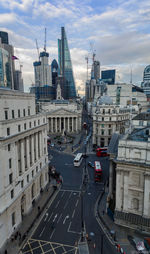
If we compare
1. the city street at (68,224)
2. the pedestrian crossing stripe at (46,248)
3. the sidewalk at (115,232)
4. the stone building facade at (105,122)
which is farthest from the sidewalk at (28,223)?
the stone building facade at (105,122)

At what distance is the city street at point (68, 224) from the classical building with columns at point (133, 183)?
6.64 metres

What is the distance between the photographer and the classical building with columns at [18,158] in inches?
1193

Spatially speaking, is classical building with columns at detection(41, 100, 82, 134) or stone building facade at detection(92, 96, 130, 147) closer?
stone building facade at detection(92, 96, 130, 147)

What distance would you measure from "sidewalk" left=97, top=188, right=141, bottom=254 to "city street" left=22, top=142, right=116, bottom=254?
53.8 inches

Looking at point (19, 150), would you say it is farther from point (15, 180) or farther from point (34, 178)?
point (34, 178)

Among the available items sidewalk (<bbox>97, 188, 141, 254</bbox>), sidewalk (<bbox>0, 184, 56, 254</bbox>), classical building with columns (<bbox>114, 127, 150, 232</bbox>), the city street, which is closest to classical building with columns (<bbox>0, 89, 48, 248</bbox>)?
sidewalk (<bbox>0, 184, 56, 254</bbox>)

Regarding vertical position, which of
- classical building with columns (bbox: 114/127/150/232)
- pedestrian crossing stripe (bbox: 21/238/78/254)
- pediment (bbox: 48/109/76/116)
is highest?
pediment (bbox: 48/109/76/116)

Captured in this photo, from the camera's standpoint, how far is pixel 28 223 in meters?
36.4

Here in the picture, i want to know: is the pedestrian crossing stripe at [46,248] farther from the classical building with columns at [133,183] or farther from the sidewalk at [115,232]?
the classical building with columns at [133,183]

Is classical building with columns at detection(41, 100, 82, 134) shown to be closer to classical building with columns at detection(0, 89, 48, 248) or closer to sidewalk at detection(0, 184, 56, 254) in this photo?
classical building with columns at detection(0, 89, 48, 248)

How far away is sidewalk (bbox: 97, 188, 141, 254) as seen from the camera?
30.4 metres

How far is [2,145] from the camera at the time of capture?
29.3 metres

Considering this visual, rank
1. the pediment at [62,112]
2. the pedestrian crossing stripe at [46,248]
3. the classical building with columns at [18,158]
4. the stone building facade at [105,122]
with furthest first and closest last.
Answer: the pediment at [62,112], the stone building facade at [105,122], the classical building with columns at [18,158], the pedestrian crossing stripe at [46,248]

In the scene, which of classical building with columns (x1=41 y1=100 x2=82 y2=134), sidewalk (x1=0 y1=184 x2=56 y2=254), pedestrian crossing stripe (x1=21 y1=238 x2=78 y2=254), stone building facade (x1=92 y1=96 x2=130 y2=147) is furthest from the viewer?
classical building with columns (x1=41 y1=100 x2=82 y2=134)
